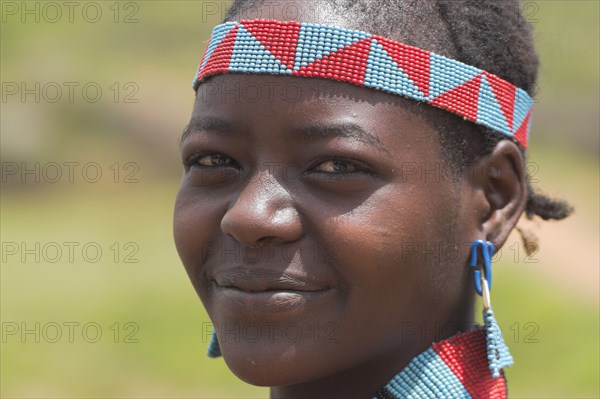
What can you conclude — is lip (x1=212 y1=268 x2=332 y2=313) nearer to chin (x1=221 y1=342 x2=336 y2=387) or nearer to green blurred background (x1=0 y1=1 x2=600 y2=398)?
chin (x1=221 y1=342 x2=336 y2=387)

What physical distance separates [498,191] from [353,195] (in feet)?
1.77

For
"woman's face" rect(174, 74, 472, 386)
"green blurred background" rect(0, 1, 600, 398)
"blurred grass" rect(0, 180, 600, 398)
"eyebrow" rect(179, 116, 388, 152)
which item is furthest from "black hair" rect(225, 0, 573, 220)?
"blurred grass" rect(0, 180, 600, 398)

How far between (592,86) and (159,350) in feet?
42.6

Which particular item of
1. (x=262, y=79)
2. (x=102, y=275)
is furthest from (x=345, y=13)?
(x=102, y=275)

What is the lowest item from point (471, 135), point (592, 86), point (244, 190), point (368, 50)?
point (244, 190)

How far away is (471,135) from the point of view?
2920mm

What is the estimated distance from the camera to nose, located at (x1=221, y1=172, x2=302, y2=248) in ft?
8.71

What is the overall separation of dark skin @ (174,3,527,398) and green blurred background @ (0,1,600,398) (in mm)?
1014

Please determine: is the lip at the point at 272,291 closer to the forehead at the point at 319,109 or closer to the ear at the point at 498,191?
the forehead at the point at 319,109

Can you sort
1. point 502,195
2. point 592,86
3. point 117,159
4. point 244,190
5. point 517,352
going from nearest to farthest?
point 244,190
point 502,195
point 517,352
point 117,159
point 592,86

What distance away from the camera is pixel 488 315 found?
112 inches

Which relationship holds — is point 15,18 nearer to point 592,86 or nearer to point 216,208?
point 592,86

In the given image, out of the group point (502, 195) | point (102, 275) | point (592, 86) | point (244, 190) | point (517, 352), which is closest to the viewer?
point (244, 190)

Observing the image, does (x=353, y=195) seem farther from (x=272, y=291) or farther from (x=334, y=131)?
(x=272, y=291)
